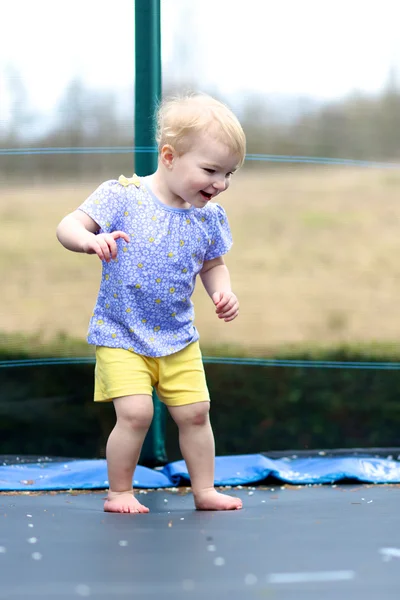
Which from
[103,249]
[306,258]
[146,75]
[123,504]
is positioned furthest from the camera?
[306,258]

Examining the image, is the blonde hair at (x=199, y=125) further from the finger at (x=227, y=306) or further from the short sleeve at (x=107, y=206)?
the finger at (x=227, y=306)

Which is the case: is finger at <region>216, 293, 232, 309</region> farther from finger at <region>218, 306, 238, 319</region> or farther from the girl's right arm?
the girl's right arm

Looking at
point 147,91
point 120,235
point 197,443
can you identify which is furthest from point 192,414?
point 147,91

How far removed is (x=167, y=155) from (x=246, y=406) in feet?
2.70

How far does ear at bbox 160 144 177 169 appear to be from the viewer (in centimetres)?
200

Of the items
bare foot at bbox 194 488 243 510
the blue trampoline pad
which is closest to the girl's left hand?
bare foot at bbox 194 488 243 510

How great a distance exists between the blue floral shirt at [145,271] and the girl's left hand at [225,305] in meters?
0.09

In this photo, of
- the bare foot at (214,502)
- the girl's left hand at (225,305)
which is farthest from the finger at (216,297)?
the bare foot at (214,502)

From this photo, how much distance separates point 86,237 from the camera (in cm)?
187

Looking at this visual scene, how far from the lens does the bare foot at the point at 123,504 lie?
190 centimetres

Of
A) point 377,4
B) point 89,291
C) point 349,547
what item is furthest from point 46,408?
point 377,4

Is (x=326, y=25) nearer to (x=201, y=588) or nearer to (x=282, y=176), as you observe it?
(x=282, y=176)

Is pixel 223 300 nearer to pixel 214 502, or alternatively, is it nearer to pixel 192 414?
pixel 192 414

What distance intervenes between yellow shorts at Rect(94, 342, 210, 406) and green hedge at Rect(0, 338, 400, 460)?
492 mm
